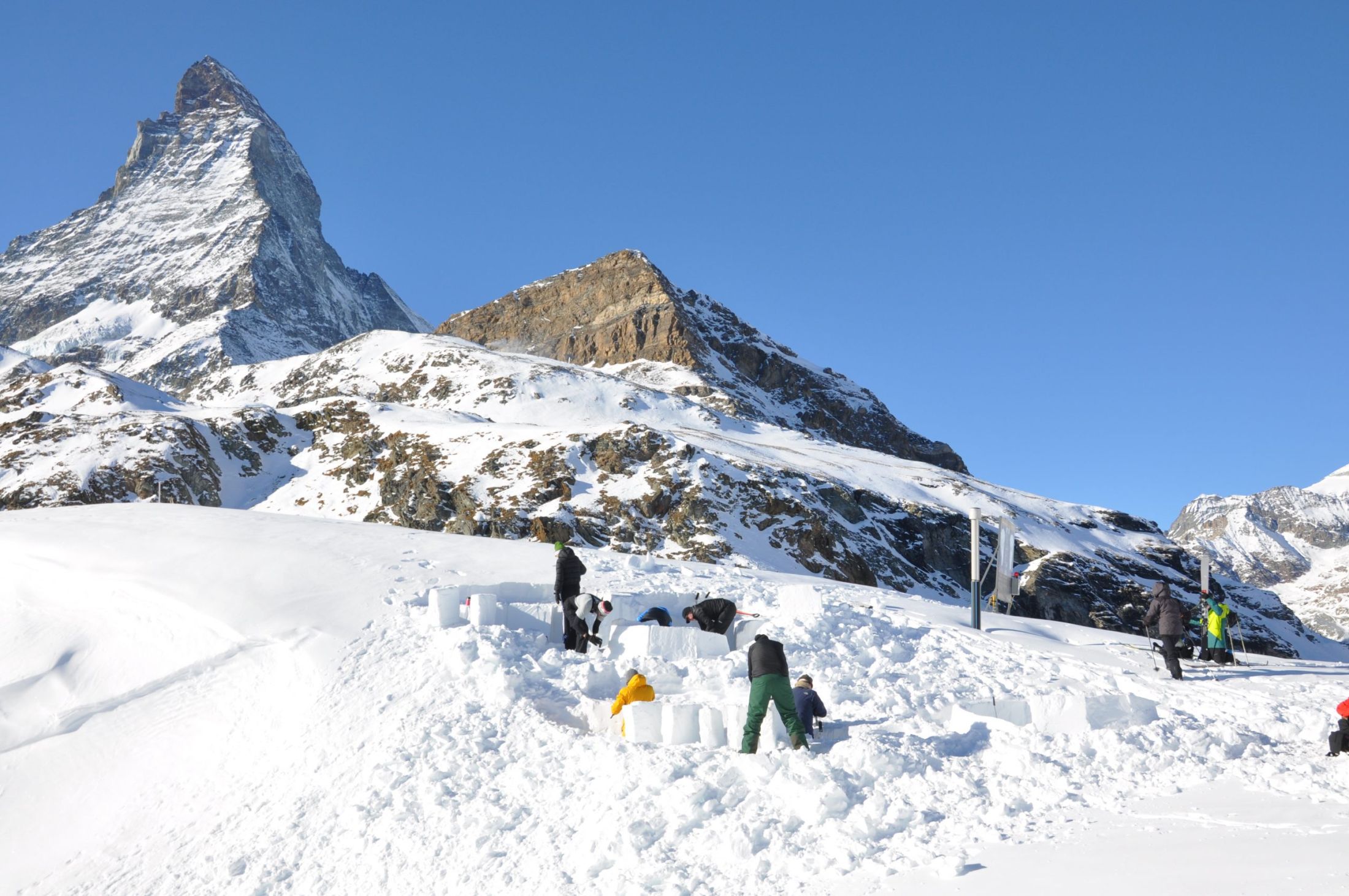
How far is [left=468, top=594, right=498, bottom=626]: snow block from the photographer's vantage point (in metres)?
14.0

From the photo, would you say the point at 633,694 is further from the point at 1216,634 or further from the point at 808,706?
the point at 1216,634

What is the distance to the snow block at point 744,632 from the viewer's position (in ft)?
46.8

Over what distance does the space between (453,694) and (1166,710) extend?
8.61 m

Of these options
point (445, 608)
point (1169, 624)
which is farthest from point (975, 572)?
point (445, 608)

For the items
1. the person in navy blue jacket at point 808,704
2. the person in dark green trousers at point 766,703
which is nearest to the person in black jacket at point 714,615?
the person in navy blue jacket at point 808,704

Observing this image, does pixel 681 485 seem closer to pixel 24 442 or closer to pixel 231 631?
pixel 24 442

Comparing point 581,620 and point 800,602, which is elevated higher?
point 800,602

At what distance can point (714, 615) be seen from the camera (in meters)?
14.6

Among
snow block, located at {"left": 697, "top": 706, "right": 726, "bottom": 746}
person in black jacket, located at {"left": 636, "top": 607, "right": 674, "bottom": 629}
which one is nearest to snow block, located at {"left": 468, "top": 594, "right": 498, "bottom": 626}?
person in black jacket, located at {"left": 636, "top": 607, "right": 674, "bottom": 629}

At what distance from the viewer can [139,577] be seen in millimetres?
17312

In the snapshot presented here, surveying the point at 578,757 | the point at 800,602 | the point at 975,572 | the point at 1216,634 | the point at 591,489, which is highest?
the point at 591,489

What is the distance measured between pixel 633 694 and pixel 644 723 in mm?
946

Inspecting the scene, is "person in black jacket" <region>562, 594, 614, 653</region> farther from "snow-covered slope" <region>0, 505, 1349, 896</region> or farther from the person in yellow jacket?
the person in yellow jacket

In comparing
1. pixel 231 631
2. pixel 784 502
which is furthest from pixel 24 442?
pixel 231 631
